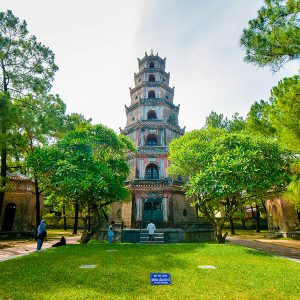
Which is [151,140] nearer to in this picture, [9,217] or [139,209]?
[139,209]

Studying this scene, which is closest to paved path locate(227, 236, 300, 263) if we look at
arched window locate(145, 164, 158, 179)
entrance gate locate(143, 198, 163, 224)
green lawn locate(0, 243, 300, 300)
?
green lawn locate(0, 243, 300, 300)

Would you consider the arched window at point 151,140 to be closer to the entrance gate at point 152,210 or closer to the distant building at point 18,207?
the entrance gate at point 152,210

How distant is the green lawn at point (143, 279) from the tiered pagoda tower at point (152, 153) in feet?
45.4

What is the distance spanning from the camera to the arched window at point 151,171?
25.0m

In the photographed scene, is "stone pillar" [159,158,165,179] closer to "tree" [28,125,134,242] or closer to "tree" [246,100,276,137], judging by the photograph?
"tree" [28,125,134,242]

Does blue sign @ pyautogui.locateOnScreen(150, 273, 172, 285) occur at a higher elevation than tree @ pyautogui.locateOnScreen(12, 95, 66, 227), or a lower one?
lower

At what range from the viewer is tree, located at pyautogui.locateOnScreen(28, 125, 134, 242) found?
13727 mm

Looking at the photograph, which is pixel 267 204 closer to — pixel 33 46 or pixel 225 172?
pixel 225 172

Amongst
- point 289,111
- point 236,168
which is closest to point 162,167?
point 236,168

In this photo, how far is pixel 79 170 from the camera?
13.8 meters

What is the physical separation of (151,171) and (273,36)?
18.5 m

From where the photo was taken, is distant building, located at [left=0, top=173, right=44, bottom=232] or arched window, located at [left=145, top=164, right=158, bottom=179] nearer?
distant building, located at [left=0, top=173, right=44, bottom=232]

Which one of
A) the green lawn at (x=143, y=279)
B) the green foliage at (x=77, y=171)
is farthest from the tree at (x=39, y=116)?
the green lawn at (x=143, y=279)

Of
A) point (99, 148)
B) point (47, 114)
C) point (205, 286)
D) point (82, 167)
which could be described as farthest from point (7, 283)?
point (99, 148)
